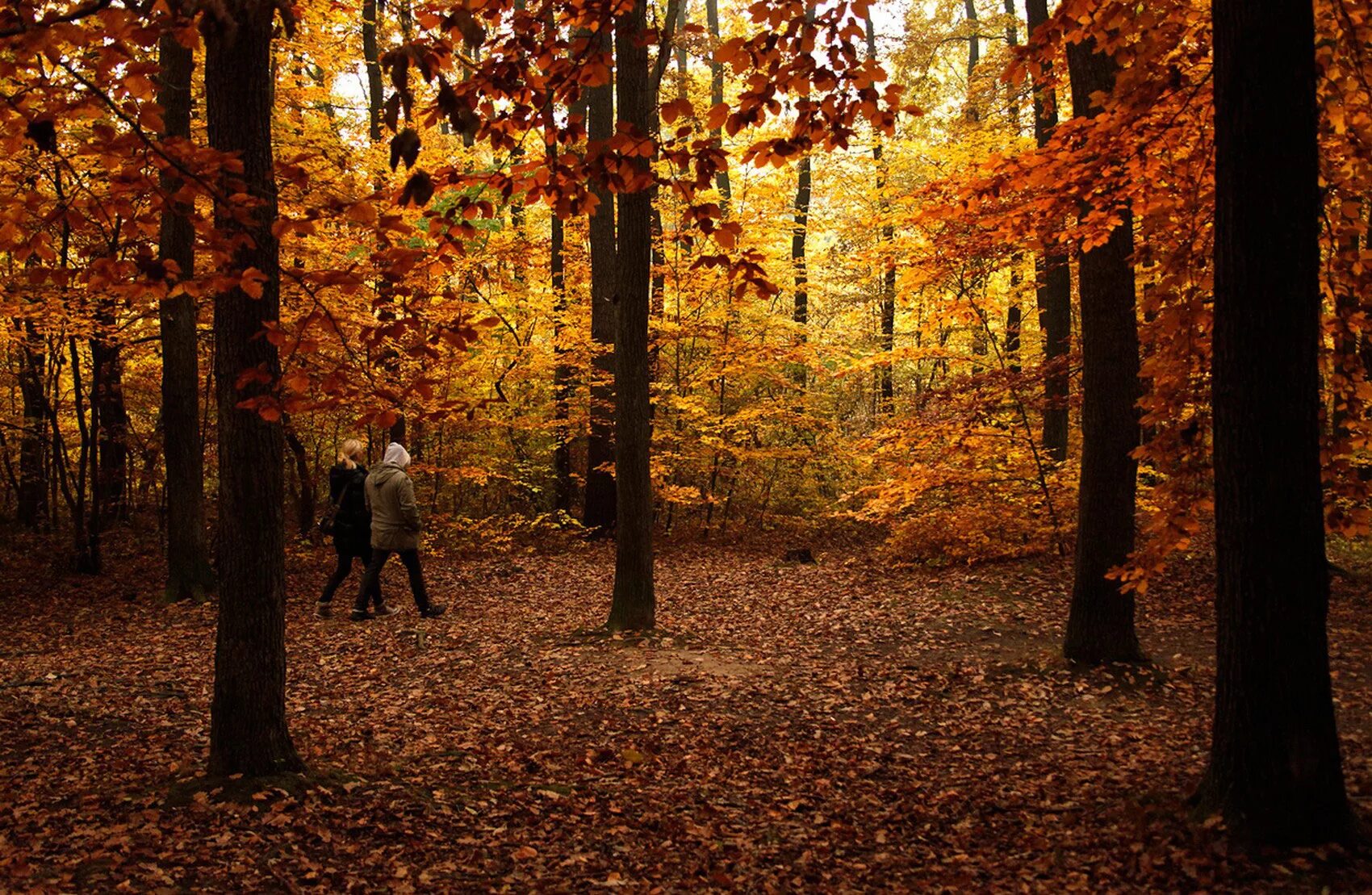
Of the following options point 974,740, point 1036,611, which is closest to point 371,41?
point 1036,611

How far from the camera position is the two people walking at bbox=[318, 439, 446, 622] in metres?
9.36

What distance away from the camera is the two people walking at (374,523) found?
936cm

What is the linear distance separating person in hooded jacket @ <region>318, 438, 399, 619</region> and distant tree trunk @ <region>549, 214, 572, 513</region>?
5.28 metres

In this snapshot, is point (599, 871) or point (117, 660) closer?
point (599, 871)

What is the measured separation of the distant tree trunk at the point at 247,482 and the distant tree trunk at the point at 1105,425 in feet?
18.6

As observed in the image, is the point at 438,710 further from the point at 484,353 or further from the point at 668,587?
the point at 484,353

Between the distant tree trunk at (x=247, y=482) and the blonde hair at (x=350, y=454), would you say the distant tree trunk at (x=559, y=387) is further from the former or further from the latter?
the distant tree trunk at (x=247, y=482)

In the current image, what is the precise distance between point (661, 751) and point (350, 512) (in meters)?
5.41

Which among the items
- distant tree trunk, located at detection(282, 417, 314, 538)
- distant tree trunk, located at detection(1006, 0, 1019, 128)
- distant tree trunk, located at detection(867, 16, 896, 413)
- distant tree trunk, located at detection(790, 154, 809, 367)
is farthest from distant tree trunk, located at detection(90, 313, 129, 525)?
distant tree trunk, located at detection(867, 16, 896, 413)

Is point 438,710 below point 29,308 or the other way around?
below

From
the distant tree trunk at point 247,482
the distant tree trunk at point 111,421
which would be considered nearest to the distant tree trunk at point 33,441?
the distant tree trunk at point 111,421

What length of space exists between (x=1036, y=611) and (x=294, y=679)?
7.21m

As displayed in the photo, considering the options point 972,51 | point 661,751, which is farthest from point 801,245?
point 661,751

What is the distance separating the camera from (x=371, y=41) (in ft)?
56.2
